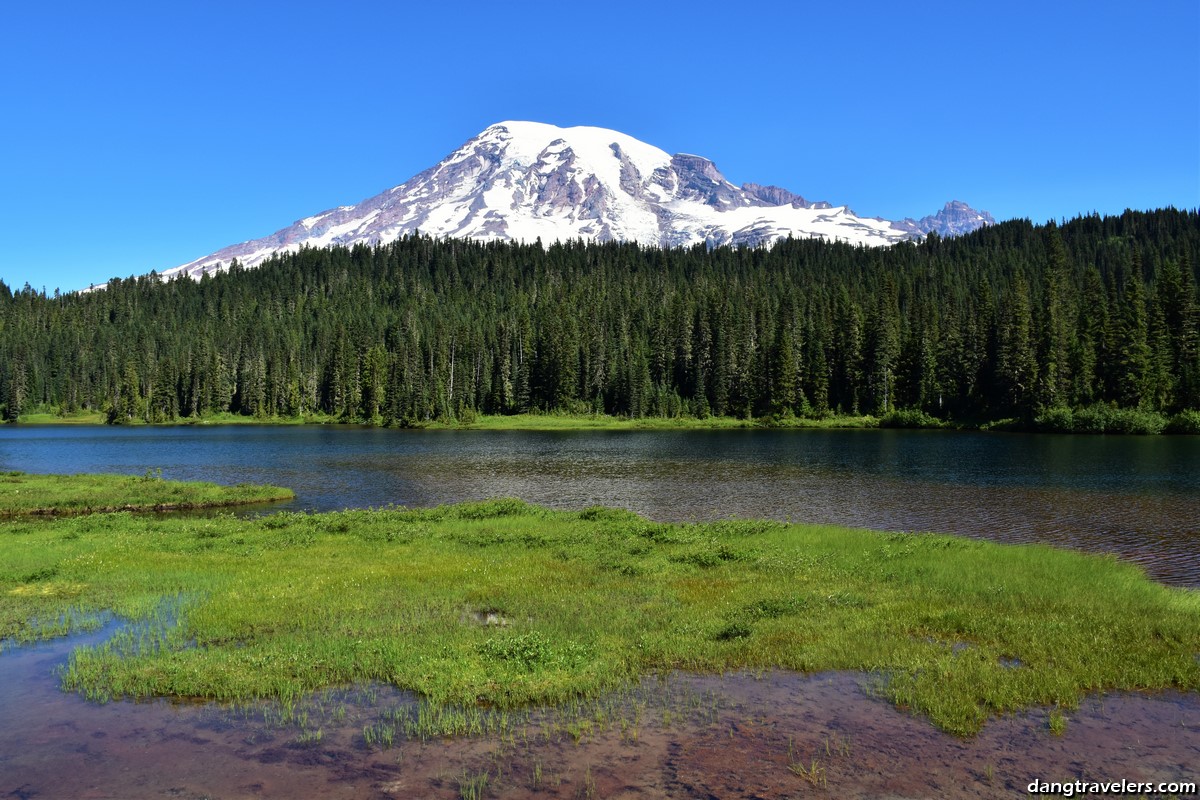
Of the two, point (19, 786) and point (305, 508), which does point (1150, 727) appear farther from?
point (305, 508)

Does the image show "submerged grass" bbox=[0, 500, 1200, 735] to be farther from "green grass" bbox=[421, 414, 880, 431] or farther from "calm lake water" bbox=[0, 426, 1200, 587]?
"green grass" bbox=[421, 414, 880, 431]

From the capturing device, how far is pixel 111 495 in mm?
47750

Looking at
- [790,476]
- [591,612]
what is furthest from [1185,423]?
[591,612]

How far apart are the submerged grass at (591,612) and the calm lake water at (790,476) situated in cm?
982

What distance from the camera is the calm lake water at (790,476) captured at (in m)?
40.2

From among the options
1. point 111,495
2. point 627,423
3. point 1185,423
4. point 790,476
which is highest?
point 1185,423

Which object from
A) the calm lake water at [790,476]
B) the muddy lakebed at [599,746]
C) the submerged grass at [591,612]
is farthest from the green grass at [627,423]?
the muddy lakebed at [599,746]

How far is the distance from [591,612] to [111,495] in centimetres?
4077

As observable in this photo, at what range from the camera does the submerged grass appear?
16.0 meters

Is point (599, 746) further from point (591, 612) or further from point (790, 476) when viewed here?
point (790, 476)

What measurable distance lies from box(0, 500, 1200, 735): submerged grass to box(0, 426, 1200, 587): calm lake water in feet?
32.2

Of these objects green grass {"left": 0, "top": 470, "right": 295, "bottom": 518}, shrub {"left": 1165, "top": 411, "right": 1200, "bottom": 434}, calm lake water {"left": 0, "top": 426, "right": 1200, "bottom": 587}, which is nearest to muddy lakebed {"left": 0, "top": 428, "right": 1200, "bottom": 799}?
calm lake water {"left": 0, "top": 426, "right": 1200, "bottom": 587}

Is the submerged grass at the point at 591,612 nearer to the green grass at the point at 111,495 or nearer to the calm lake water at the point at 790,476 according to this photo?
the calm lake water at the point at 790,476

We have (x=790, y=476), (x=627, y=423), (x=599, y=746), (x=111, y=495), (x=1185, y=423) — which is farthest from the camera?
(x=627, y=423)
